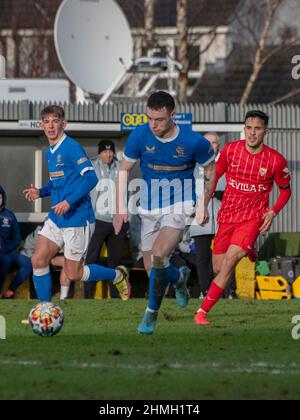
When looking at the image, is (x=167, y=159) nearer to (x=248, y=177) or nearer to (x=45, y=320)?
(x=248, y=177)

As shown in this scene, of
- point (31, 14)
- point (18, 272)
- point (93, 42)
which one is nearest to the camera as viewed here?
point (18, 272)

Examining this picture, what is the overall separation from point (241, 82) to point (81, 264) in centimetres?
3271

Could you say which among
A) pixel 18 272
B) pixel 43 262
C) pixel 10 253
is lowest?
pixel 43 262

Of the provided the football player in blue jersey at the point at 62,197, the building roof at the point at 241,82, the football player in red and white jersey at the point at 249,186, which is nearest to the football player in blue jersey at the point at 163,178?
the football player in blue jersey at the point at 62,197

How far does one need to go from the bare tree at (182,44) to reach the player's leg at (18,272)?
15343 millimetres

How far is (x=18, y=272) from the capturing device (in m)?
17.8

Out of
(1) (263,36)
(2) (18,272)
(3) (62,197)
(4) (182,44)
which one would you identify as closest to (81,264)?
(3) (62,197)

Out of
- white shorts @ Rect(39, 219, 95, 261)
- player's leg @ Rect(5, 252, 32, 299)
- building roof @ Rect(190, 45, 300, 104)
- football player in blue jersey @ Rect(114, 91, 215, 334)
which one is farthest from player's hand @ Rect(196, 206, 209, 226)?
building roof @ Rect(190, 45, 300, 104)

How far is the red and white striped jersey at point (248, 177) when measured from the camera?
1212cm

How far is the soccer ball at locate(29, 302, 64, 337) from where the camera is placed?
33.9ft

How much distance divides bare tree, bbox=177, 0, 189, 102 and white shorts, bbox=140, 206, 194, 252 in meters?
21.2

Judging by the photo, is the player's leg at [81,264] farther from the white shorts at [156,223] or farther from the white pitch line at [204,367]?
the white pitch line at [204,367]

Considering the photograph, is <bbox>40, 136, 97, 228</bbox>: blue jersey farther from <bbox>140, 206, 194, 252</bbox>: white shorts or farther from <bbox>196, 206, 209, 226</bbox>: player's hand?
<bbox>196, 206, 209, 226</bbox>: player's hand
